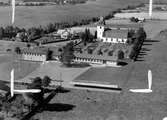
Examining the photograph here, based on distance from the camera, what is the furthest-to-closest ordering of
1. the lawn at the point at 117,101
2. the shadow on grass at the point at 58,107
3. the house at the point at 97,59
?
1. the house at the point at 97,59
2. the shadow on grass at the point at 58,107
3. the lawn at the point at 117,101

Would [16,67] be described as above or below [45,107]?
above

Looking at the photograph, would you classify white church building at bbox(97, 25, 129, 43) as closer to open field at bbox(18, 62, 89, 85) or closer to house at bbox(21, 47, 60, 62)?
house at bbox(21, 47, 60, 62)

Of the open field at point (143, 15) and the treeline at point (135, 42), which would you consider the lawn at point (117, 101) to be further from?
the open field at point (143, 15)

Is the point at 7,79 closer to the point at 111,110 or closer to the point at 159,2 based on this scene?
the point at 111,110

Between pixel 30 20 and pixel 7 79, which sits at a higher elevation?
pixel 30 20

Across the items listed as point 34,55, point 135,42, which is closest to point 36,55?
point 34,55

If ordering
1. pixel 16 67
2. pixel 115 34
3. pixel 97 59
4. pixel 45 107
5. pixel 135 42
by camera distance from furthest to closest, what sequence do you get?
pixel 115 34 < pixel 135 42 < pixel 97 59 < pixel 16 67 < pixel 45 107

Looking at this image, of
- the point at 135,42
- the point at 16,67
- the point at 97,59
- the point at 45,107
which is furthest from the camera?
the point at 135,42

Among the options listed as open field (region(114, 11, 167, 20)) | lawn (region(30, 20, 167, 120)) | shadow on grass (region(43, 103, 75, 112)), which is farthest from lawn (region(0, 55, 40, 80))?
open field (region(114, 11, 167, 20))

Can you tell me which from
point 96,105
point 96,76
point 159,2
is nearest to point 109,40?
point 96,76

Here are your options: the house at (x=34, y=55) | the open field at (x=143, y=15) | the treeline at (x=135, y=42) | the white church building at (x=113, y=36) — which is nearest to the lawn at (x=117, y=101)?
the treeline at (x=135, y=42)

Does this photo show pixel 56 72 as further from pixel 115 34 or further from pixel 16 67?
pixel 115 34
